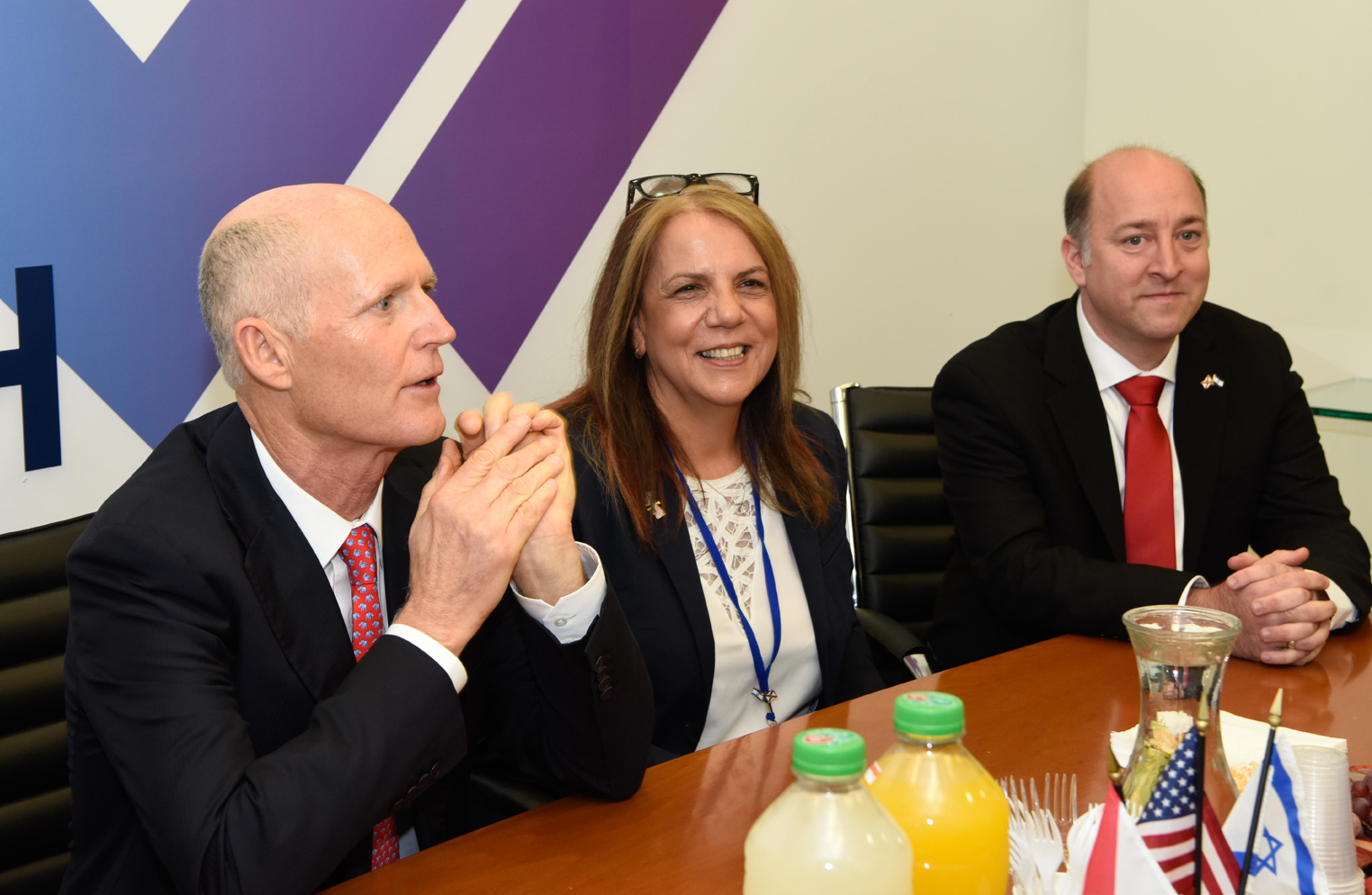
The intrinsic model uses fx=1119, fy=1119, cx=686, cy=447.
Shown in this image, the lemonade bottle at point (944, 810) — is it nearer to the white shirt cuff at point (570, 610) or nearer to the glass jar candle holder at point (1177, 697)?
the glass jar candle holder at point (1177, 697)

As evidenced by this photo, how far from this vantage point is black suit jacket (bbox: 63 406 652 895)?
1.18 m

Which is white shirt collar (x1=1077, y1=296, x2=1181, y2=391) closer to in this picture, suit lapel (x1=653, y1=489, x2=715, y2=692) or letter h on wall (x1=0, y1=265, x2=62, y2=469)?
suit lapel (x1=653, y1=489, x2=715, y2=692)

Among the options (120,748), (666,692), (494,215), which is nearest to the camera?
(120,748)

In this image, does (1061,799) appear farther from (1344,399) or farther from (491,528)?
(1344,399)

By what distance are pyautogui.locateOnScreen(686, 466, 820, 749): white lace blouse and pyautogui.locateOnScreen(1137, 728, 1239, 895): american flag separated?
110 cm

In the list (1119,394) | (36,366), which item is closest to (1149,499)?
(1119,394)

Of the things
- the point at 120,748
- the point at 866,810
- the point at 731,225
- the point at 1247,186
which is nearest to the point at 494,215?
the point at 731,225

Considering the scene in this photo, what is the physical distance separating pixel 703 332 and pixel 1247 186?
2.69 m

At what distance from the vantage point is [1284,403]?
2459mm

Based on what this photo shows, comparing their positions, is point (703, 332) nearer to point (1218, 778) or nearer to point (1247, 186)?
point (1218, 778)

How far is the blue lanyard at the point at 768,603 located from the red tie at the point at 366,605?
64 cm

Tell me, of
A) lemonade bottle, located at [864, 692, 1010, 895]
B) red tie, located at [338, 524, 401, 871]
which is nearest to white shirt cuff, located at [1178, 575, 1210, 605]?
lemonade bottle, located at [864, 692, 1010, 895]

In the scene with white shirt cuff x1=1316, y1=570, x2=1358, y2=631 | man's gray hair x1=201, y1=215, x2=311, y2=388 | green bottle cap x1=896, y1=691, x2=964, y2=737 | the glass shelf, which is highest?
man's gray hair x1=201, y1=215, x2=311, y2=388

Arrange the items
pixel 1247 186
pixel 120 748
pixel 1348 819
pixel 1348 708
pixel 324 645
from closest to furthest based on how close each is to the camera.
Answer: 1. pixel 1348 819
2. pixel 120 748
3. pixel 324 645
4. pixel 1348 708
5. pixel 1247 186
